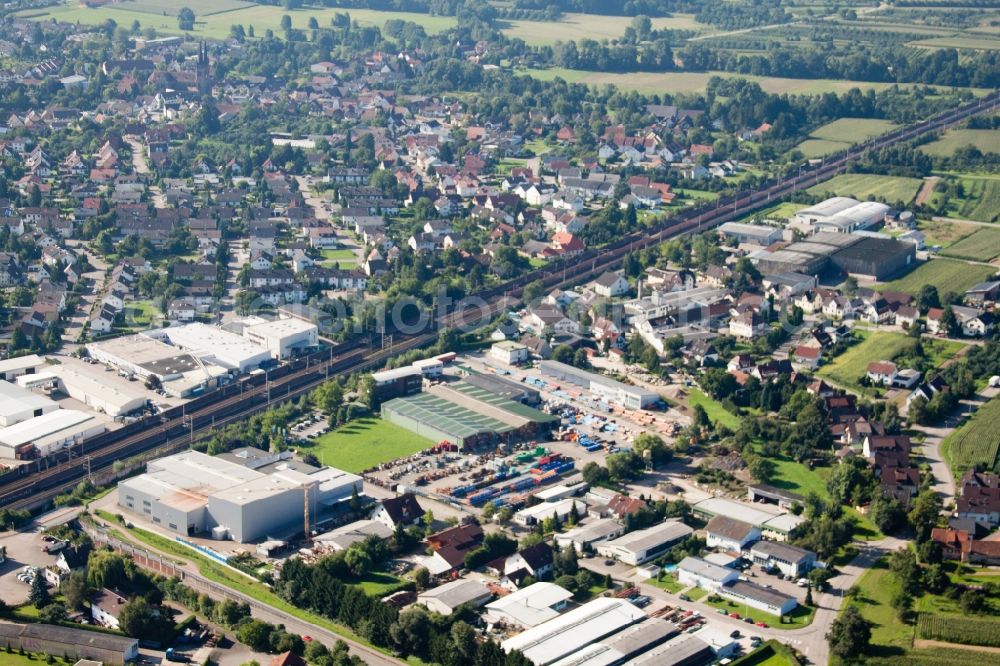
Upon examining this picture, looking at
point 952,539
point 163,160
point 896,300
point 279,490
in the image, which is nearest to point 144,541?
point 279,490

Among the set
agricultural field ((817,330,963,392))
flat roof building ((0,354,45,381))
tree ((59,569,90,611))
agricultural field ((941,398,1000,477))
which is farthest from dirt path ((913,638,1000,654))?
flat roof building ((0,354,45,381))

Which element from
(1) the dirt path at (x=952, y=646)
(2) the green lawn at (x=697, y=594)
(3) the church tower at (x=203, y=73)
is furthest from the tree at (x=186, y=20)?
(1) the dirt path at (x=952, y=646)

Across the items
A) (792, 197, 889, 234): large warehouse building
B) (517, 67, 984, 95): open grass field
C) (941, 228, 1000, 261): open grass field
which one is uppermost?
(517, 67, 984, 95): open grass field

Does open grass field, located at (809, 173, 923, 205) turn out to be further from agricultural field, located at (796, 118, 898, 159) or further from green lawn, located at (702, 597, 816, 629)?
green lawn, located at (702, 597, 816, 629)

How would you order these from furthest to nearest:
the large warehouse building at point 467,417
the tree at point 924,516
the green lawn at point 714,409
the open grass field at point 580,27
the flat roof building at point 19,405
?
1. the open grass field at point 580,27
2. the green lawn at point 714,409
3. the flat roof building at point 19,405
4. the large warehouse building at point 467,417
5. the tree at point 924,516

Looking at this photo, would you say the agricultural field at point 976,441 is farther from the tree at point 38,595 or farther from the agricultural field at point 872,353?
the tree at point 38,595

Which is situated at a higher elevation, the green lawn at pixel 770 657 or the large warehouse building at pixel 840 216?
the large warehouse building at pixel 840 216
